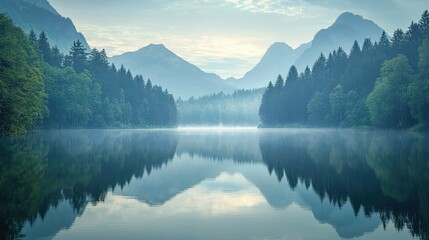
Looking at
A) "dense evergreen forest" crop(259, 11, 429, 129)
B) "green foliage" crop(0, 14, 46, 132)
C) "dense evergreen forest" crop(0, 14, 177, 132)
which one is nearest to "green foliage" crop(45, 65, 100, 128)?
"dense evergreen forest" crop(0, 14, 177, 132)

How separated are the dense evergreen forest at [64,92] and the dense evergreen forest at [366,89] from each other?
2036 inches

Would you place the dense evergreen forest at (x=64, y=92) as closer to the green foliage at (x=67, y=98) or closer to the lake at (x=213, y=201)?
the green foliage at (x=67, y=98)

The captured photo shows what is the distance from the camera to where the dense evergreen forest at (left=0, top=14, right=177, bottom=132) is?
2058 inches

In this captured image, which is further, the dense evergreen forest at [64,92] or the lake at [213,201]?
the dense evergreen forest at [64,92]

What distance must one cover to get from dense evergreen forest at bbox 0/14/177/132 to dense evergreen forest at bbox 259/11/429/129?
170 feet

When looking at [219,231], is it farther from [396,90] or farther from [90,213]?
[396,90]

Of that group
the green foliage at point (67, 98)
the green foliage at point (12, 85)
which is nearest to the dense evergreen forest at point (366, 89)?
the green foliage at point (12, 85)

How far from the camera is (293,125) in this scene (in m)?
149

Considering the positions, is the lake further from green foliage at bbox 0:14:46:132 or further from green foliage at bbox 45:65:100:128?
green foliage at bbox 45:65:100:128

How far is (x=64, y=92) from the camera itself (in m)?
95.8

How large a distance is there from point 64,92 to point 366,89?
2918 inches

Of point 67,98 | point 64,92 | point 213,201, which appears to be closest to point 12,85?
point 213,201

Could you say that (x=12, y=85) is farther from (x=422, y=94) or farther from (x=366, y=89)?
(x=366, y=89)

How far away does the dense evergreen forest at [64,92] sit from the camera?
52281 millimetres
